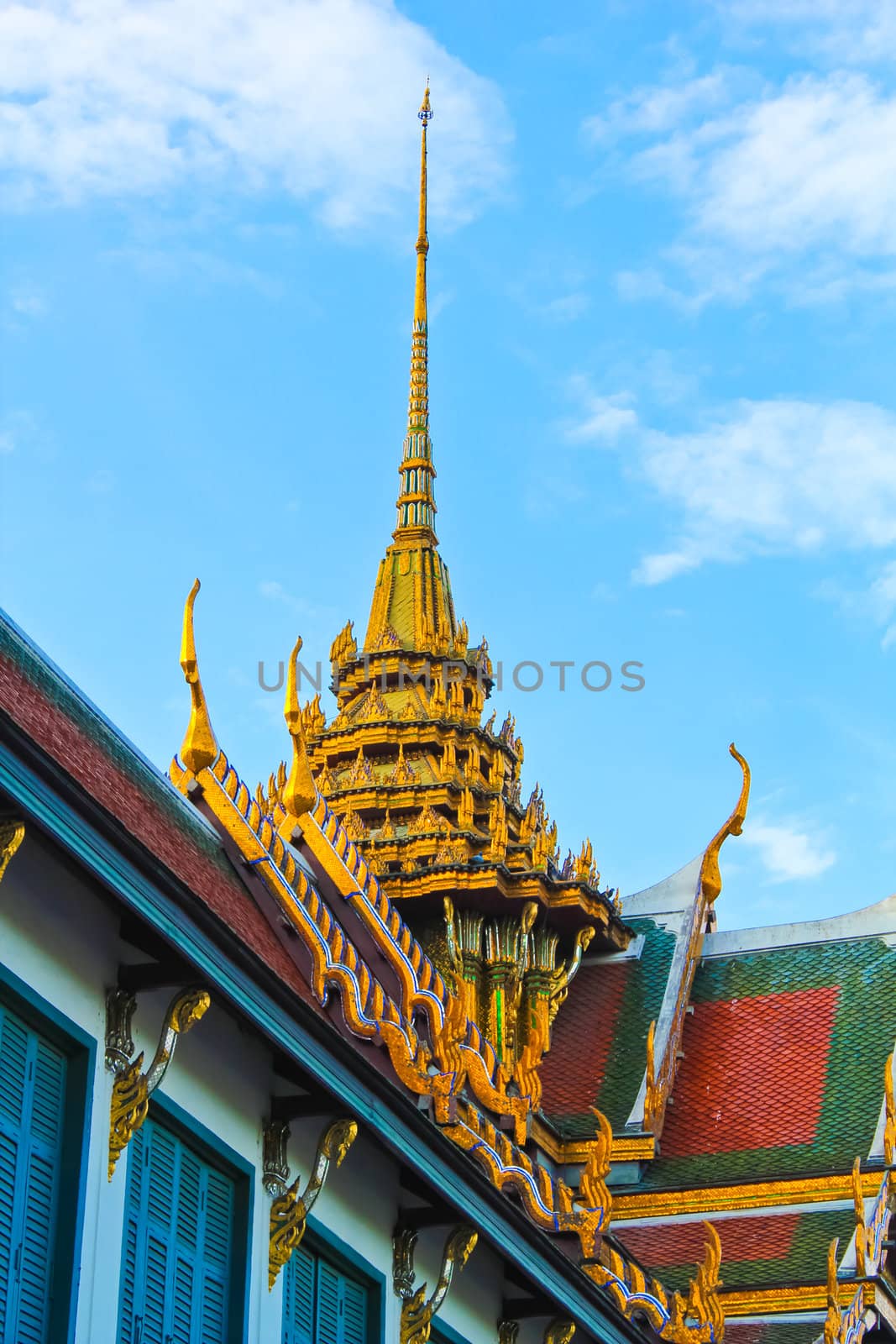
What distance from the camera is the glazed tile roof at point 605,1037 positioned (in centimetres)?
2750

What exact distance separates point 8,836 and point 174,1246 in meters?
2.68

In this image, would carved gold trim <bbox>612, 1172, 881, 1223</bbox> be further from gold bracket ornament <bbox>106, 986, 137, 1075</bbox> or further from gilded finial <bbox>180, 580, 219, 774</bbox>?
gold bracket ornament <bbox>106, 986, 137, 1075</bbox>

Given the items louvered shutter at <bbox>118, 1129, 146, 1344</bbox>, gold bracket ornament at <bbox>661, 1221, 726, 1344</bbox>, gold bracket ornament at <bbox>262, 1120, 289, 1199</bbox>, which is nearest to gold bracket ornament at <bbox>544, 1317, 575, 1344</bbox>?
gold bracket ornament at <bbox>661, 1221, 726, 1344</bbox>

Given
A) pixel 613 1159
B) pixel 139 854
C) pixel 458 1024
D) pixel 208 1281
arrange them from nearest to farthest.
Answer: pixel 139 854 < pixel 208 1281 < pixel 458 1024 < pixel 613 1159

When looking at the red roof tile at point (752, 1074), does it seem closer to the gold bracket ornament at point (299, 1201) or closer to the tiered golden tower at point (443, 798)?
the tiered golden tower at point (443, 798)

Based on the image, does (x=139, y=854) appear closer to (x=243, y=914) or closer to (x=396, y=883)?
(x=243, y=914)

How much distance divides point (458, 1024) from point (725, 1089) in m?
11.6

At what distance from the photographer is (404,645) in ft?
112

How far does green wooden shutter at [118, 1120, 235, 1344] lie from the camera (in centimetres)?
1173

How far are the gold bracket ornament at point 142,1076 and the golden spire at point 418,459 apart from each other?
78.5 ft

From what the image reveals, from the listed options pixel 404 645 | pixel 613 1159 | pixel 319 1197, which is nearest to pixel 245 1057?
pixel 319 1197

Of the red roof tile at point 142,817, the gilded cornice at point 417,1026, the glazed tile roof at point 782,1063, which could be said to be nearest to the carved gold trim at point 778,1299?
the glazed tile roof at point 782,1063

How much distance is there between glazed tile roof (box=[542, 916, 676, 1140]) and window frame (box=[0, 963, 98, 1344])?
606 inches

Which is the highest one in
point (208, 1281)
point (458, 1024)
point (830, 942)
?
point (830, 942)
